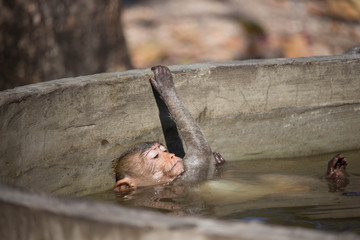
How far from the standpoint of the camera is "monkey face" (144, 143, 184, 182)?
188 inches

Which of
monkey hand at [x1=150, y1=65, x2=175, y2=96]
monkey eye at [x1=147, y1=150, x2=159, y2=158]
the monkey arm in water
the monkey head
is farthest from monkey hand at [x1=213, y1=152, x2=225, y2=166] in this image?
monkey hand at [x1=150, y1=65, x2=175, y2=96]

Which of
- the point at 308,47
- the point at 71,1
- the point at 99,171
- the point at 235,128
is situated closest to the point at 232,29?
the point at 308,47

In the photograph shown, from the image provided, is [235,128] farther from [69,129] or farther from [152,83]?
[69,129]

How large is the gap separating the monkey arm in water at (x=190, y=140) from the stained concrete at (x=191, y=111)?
0.19 m

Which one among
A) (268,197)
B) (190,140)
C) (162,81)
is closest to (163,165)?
(190,140)

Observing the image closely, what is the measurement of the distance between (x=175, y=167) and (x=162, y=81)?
0.75m

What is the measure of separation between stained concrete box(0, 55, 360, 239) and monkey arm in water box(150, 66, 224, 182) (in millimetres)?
195

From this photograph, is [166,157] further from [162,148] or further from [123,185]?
[123,185]

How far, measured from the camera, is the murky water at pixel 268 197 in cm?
382

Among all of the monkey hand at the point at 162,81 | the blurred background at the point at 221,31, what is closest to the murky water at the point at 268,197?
the monkey hand at the point at 162,81

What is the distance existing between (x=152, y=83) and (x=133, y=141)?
1.73 feet

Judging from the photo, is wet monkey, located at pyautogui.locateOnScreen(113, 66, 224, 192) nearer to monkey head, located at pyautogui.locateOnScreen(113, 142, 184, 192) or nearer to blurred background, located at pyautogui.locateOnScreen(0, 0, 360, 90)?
monkey head, located at pyautogui.locateOnScreen(113, 142, 184, 192)

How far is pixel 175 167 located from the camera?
15.9ft

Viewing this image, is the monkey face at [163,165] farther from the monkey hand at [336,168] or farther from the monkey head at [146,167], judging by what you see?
the monkey hand at [336,168]
